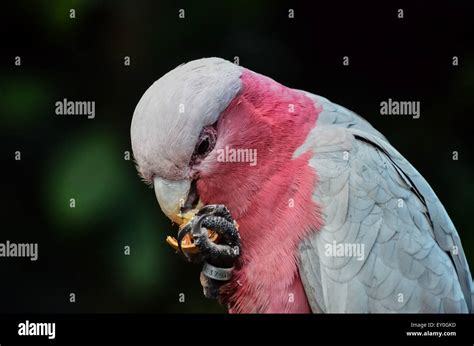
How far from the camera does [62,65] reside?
3.35 m

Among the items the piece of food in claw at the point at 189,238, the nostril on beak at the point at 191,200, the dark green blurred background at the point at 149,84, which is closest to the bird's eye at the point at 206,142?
the nostril on beak at the point at 191,200

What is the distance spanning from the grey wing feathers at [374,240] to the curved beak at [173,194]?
42 centimetres

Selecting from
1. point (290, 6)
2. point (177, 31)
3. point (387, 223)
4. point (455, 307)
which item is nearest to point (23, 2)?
point (177, 31)

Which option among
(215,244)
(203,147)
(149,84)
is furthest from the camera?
(149,84)

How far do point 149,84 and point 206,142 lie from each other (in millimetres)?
1019

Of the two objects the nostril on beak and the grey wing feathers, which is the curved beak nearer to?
the nostril on beak

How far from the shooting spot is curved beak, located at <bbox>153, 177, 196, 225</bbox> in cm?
238

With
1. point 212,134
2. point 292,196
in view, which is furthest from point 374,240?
point 212,134

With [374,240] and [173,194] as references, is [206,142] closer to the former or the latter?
[173,194]

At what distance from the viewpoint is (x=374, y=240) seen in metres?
2.39

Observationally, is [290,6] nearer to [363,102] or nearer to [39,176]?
[363,102]

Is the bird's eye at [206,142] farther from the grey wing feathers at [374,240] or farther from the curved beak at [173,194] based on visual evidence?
the grey wing feathers at [374,240]

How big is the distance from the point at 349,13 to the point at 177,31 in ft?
2.56

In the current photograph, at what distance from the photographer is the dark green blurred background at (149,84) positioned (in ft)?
10.8
